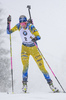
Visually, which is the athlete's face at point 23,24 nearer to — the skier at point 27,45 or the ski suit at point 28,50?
the skier at point 27,45

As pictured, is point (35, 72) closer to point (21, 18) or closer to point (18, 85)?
point (18, 85)

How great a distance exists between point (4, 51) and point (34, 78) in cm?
2284

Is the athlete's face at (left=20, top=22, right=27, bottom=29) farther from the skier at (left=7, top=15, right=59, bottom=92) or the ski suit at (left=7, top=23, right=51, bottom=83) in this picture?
the ski suit at (left=7, top=23, right=51, bottom=83)

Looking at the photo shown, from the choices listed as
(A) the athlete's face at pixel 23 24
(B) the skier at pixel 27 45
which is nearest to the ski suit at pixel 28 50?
(B) the skier at pixel 27 45

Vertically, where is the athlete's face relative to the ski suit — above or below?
above

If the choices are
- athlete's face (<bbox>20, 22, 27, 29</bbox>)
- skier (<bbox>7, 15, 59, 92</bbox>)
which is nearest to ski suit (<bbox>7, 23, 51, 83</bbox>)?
skier (<bbox>7, 15, 59, 92</bbox>)

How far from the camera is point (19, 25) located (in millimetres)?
6430

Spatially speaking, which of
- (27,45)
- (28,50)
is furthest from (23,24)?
(28,50)

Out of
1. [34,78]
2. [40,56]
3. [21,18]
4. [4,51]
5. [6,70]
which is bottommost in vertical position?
[40,56]

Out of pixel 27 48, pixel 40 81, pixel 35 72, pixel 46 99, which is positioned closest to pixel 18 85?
pixel 40 81

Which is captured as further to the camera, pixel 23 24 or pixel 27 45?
pixel 27 45

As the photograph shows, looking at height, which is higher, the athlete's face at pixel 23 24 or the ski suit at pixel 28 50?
the athlete's face at pixel 23 24

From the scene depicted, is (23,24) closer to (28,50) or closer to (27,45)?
(27,45)

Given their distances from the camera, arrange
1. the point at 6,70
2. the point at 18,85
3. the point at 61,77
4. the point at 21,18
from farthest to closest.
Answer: the point at 61,77 < the point at 18,85 < the point at 6,70 < the point at 21,18
